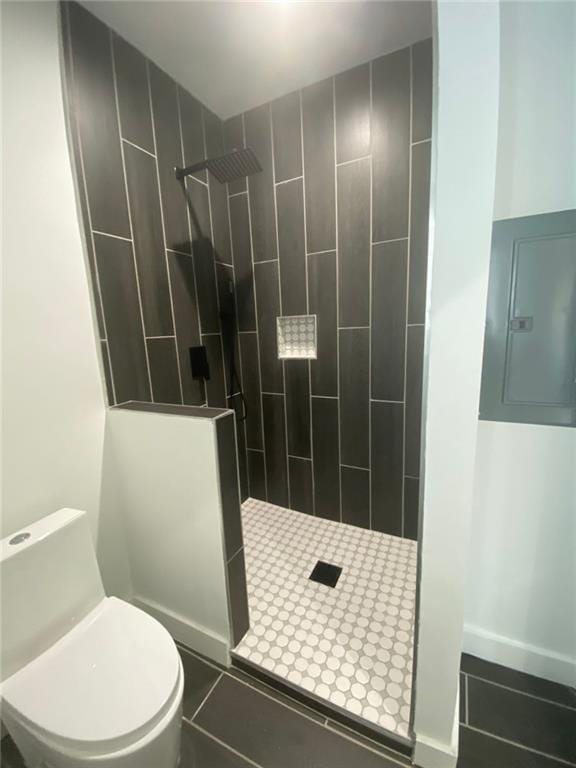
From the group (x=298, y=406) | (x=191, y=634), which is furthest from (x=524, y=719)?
(x=298, y=406)

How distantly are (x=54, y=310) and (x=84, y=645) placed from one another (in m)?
1.18

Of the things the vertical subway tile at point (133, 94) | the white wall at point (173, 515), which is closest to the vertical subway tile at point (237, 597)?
the white wall at point (173, 515)

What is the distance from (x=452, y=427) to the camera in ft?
2.43

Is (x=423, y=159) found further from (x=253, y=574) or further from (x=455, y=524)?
(x=253, y=574)

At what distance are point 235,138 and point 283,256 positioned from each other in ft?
2.78

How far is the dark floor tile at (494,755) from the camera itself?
0.98 meters

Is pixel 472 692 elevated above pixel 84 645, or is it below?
below

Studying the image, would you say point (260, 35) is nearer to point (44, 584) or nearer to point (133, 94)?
point (133, 94)

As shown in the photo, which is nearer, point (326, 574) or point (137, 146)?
point (137, 146)

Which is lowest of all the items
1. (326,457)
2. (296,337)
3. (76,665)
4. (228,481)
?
(76,665)

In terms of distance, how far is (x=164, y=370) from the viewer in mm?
1655

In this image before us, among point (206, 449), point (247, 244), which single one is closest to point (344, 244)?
point (247, 244)

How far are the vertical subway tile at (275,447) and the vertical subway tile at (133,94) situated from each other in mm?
1605

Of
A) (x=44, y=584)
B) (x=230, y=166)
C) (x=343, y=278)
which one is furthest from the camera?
(x=343, y=278)
